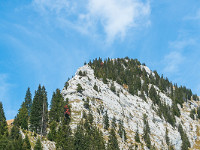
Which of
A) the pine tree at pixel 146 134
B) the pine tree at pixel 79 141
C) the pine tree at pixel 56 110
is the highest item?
the pine tree at pixel 56 110

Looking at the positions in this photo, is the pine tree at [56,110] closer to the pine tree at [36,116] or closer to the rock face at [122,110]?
the rock face at [122,110]

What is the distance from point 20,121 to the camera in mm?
90375

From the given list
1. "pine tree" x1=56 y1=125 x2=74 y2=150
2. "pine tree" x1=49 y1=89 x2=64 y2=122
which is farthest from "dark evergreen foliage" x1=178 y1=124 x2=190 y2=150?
"pine tree" x1=56 y1=125 x2=74 y2=150

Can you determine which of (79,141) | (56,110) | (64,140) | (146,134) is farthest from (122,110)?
(64,140)

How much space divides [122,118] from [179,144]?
42.4m

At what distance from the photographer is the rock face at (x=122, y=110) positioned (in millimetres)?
118950

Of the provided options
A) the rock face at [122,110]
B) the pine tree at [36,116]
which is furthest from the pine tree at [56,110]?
the pine tree at [36,116]

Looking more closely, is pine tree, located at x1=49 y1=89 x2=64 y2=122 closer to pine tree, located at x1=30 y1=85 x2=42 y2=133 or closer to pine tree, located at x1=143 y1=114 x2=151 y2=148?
pine tree, located at x1=30 y1=85 x2=42 y2=133

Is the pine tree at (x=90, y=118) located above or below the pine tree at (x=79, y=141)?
above

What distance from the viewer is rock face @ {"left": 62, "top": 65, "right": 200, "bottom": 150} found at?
118950mm

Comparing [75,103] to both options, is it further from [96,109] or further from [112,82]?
[112,82]

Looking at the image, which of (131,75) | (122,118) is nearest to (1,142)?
(122,118)

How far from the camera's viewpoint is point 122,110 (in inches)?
5620

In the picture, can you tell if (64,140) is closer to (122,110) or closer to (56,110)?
(56,110)
